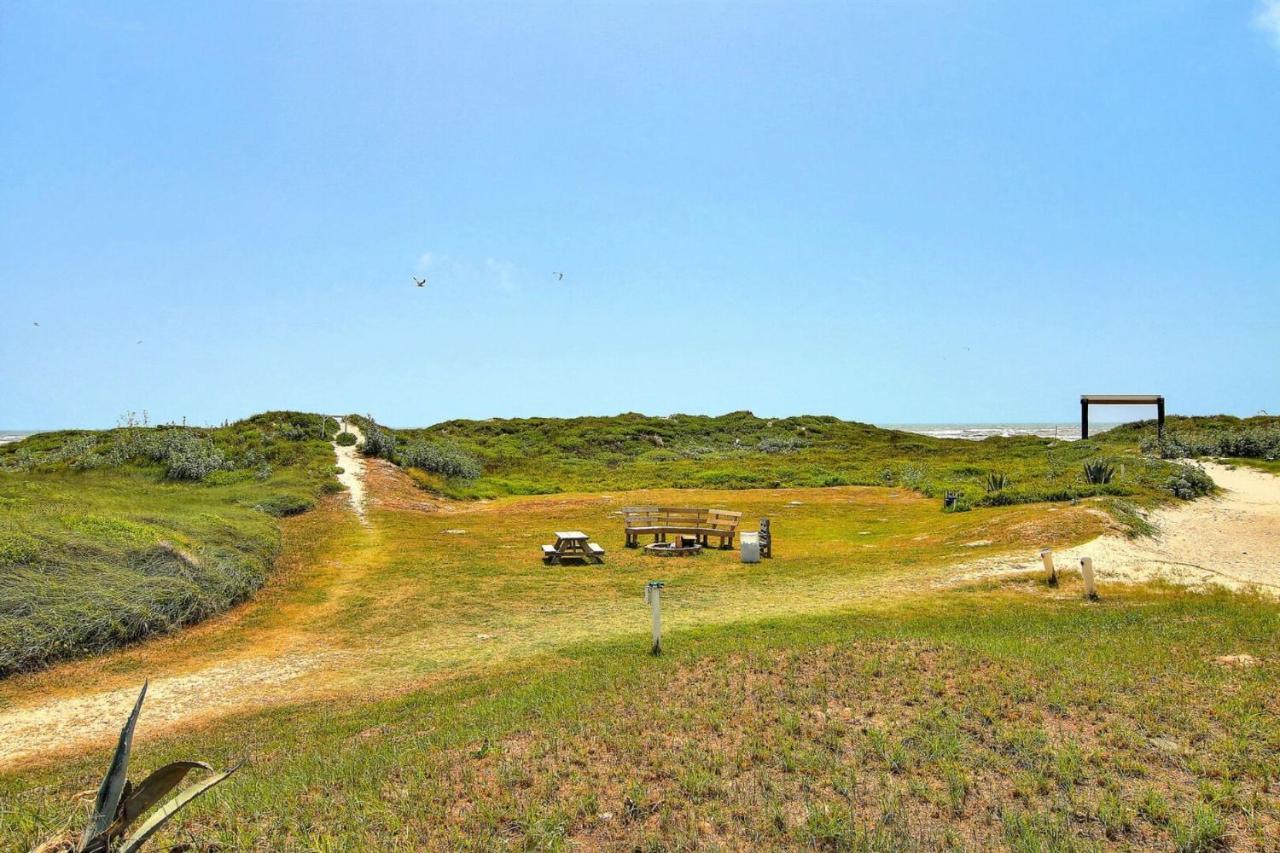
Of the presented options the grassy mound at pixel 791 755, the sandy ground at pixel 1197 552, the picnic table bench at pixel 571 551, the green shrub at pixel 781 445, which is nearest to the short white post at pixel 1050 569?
the sandy ground at pixel 1197 552

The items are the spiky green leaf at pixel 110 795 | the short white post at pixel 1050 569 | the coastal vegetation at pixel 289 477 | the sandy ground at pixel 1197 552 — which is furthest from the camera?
the sandy ground at pixel 1197 552

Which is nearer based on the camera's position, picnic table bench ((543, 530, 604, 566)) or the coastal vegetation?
the coastal vegetation

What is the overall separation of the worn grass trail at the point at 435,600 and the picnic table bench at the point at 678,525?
2.43ft

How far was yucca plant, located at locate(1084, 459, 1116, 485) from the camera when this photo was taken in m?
24.1

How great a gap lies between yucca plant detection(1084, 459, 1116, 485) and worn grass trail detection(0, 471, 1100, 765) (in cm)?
487

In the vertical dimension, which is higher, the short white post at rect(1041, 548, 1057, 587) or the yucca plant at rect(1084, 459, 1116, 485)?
the yucca plant at rect(1084, 459, 1116, 485)

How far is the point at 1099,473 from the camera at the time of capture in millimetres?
24203

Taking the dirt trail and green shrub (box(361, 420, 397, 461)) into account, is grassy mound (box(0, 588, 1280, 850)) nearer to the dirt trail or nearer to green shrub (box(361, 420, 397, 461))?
the dirt trail

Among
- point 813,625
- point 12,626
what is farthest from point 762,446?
point 12,626

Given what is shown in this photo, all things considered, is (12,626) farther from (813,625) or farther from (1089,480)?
(1089,480)

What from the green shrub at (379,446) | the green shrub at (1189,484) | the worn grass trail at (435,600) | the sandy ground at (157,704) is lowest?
the sandy ground at (157,704)

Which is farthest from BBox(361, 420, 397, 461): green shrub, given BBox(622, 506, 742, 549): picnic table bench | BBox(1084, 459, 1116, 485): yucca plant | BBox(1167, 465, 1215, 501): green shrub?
BBox(1167, 465, 1215, 501): green shrub

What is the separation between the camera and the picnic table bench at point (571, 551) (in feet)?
59.5

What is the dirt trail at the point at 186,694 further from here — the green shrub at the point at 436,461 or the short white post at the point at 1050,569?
the green shrub at the point at 436,461
